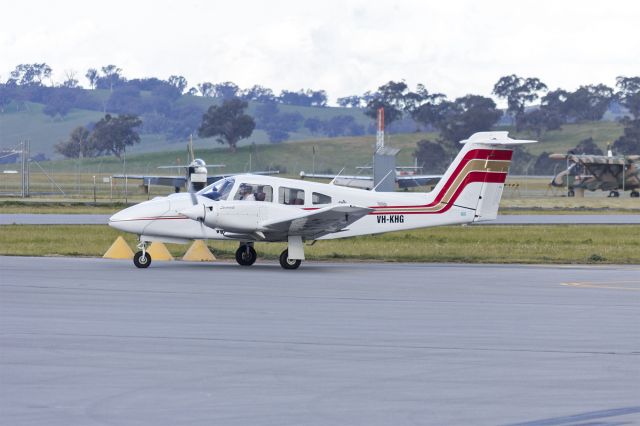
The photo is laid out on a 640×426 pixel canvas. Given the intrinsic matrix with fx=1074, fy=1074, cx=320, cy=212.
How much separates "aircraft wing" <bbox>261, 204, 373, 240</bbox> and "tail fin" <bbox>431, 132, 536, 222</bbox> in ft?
8.81

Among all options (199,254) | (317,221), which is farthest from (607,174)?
(317,221)

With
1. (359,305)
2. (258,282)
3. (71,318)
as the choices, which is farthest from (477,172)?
(71,318)

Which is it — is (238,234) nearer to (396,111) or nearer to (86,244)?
(86,244)

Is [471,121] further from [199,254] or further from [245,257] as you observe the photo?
[245,257]

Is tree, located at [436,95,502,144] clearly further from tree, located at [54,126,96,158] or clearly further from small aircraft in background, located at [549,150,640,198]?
small aircraft in background, located at [549,150,640,198]

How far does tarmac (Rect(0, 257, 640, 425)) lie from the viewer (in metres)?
8.75

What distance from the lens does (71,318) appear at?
14.1 meters

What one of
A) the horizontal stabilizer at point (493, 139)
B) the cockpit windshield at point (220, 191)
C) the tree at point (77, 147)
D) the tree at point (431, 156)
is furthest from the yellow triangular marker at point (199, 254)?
the tree at point (77, 147)

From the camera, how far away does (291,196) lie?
23.8 meters

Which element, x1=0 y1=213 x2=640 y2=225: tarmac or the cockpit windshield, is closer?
the cockpit windshield

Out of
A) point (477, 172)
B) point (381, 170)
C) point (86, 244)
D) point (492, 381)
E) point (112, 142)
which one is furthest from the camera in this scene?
point (112, 142)

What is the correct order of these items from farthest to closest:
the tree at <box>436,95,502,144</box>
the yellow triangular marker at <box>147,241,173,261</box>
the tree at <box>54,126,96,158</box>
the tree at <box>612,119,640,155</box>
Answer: the tree at <box>54,126,96,158</box> → the tree at <box>436,95,502,144</box> → the tree at <box>612,119,640,155</box> → the yellow triangular marker at <box>147,241,173,261</box>

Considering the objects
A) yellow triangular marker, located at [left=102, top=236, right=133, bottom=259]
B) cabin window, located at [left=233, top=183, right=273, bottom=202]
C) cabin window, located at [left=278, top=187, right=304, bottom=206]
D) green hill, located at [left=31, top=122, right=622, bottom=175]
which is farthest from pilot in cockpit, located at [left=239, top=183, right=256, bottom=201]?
green hill, located at [left=31, top=122, right=622, bottom=175]

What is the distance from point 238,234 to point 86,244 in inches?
300
